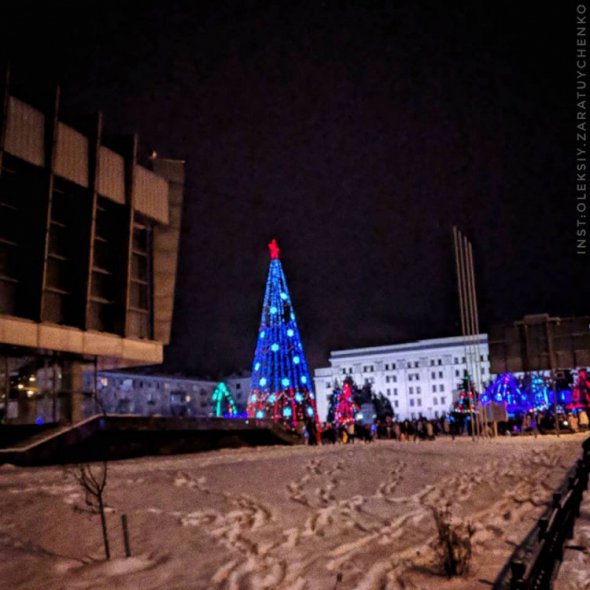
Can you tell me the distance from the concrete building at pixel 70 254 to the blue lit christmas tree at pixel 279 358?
23.6 feet

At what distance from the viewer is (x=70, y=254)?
2711 cm

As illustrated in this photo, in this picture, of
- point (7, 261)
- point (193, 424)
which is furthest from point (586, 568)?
point (7, 261)

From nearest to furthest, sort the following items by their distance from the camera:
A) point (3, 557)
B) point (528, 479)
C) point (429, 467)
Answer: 1. point (3, 557)
2. point (528, 479)
3. point (429, 467)

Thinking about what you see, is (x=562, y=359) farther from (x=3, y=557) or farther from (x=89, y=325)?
(x=3, y=557)

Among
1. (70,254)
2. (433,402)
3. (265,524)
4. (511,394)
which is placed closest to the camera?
(265,524)

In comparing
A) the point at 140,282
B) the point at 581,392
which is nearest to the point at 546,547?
the point at 140,282

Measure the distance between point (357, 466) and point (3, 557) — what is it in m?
9.59

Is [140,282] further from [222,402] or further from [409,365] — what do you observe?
[409,365]

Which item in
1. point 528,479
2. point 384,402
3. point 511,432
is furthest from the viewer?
point 384,402

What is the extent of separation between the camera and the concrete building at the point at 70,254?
81.4ft

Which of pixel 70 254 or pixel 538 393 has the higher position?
pixel 70 254

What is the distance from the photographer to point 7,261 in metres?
24.7

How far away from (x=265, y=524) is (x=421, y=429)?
958 inches

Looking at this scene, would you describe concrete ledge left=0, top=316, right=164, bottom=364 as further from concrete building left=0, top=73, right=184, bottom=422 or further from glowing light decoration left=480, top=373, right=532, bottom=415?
glowing light decoration left=480, top=373, right=532, bottom=415
